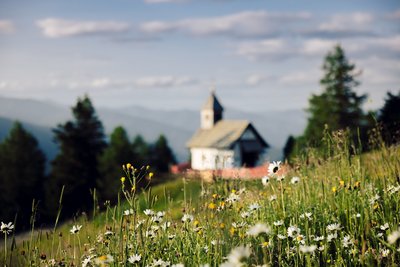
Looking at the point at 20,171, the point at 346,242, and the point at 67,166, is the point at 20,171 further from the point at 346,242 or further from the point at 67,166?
the point at 346,242

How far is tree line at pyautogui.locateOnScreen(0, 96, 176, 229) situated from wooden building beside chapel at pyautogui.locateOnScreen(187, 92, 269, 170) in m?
11.4

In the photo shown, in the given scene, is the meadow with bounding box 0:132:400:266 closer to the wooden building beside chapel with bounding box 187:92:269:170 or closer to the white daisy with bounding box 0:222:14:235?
the white daisy with bounding box 0:222:14:235

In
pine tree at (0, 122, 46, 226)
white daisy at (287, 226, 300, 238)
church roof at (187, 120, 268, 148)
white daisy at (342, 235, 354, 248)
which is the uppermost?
church roof at (187, 120, 268, 148)

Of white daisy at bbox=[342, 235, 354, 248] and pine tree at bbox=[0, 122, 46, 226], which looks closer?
white daisy at bbox=[342, 235, 354, 248]

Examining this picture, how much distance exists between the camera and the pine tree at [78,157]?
144 ft

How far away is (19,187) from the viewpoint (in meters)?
47.4

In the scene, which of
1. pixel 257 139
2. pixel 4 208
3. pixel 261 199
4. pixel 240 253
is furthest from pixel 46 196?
pixel 240 253

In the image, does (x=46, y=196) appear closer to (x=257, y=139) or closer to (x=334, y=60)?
(x=257, y=139)

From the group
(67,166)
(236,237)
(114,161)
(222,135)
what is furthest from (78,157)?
(236,237)

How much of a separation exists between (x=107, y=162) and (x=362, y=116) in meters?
25.4

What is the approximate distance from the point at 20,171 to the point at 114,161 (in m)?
9.47

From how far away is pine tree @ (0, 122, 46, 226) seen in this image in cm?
4681

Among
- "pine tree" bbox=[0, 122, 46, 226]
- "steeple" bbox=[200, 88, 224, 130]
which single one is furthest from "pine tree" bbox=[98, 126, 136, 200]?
"steeple" bbox=[200, 88, 224, 130]

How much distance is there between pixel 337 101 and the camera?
49.8 m
